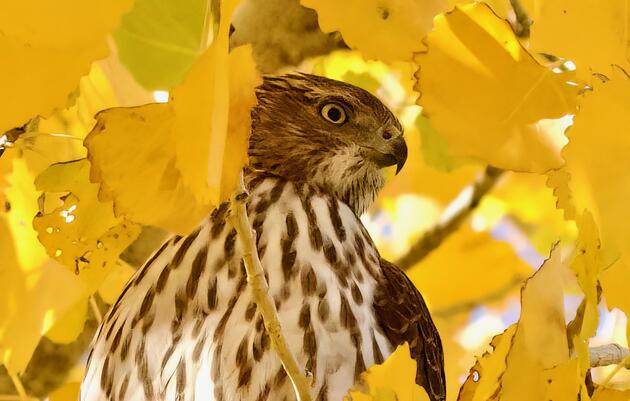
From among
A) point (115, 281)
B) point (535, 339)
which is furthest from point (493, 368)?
point (115, 281)

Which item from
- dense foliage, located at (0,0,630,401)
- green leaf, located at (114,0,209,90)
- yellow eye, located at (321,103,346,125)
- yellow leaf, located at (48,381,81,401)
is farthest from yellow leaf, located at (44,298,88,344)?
yellow eye, located at (321,103,346,125)

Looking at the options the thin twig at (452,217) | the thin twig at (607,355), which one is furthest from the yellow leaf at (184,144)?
the thin twig at (452,217)

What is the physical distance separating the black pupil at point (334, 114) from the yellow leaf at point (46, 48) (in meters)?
0.73

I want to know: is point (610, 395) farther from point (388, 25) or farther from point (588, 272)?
point (388, 25)

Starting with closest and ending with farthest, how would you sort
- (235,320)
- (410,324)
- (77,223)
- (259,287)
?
(259,287) → (77,223) → (235,320) → (410,324)

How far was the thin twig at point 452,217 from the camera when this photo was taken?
1532 mm

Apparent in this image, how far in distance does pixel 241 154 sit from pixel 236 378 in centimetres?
48

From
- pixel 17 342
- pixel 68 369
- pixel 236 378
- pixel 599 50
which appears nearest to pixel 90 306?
pixel 68 369

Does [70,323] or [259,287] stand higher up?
[259,287]

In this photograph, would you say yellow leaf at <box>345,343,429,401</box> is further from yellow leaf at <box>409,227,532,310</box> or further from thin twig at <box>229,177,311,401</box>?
yellow leaf at <box>409,227,532,310</box>

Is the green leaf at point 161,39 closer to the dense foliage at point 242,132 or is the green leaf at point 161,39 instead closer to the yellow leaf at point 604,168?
the dense foliage at point 242,132

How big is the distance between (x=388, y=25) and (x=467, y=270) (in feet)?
2.37

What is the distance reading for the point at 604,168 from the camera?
65cm

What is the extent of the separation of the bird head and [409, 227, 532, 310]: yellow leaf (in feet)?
0.65
